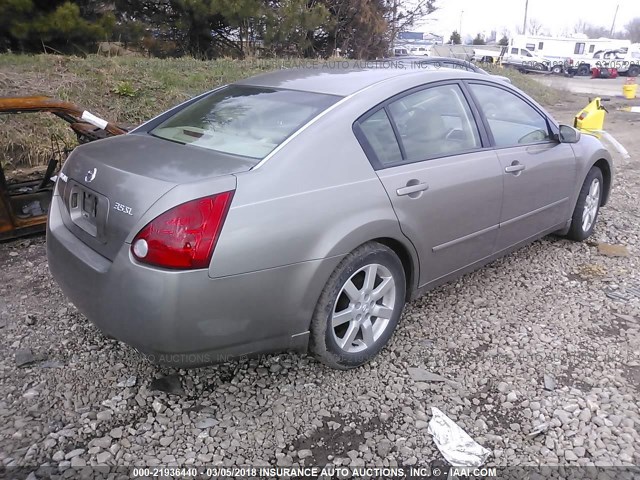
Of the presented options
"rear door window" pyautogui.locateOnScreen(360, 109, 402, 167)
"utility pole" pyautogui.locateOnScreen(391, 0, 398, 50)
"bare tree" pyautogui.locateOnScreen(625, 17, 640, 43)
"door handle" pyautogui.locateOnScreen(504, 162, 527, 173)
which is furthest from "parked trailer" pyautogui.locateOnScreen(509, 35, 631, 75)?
"bare tree" pyautogui.locateOnScreen(625, 17, 640, 43)

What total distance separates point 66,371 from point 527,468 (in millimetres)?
2351

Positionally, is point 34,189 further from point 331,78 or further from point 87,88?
point 87,88

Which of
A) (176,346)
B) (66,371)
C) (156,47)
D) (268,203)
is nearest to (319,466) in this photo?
Result: (176,346)

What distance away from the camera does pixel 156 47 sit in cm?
1229

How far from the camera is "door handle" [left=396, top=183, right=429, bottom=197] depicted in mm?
2889

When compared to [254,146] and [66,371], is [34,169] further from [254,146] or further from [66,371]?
[254,146]

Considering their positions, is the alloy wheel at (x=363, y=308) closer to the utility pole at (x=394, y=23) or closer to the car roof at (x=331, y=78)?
the car roof at (x=331, y=78)

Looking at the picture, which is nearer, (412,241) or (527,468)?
(527,468)

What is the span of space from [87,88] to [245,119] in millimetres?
6426

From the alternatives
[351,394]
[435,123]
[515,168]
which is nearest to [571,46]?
[515,168]

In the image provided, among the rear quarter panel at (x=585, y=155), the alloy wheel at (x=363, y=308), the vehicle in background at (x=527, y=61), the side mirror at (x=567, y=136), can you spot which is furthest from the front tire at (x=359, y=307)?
the vehicle in background at (x=527, y=61)

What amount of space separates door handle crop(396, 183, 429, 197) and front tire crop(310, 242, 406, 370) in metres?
0.31

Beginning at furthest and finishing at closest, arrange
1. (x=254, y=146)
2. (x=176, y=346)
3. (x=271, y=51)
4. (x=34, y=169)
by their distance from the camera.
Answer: (x=271, y=51) < (x=34, y=169) < (x=254, y=146) < (x=176, y=346)

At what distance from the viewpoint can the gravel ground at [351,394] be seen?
238 cm
